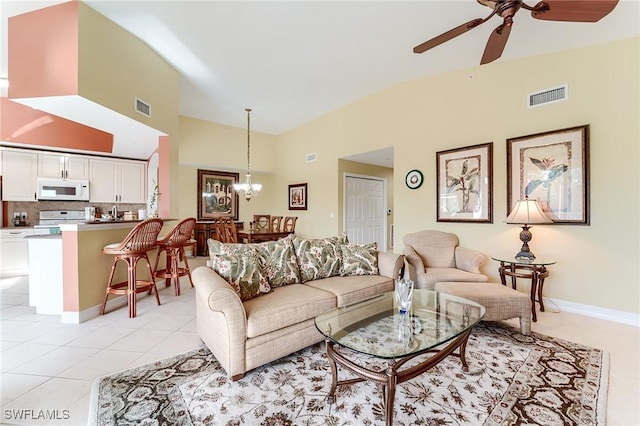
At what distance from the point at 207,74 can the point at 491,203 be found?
455 centimetres

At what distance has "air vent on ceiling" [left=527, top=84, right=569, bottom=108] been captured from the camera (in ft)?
10.2

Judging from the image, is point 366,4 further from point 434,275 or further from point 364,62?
point 434,275

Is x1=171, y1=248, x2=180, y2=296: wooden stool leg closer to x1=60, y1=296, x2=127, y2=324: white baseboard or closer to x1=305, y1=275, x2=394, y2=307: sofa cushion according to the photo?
x1=60, y1=296, x2=127, y2=324: white baseboard

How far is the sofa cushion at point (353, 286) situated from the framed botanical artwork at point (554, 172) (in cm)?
212

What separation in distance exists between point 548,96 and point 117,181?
7621mm

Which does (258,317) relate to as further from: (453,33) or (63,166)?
(63,166)

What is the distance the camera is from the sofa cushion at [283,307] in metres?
1.88

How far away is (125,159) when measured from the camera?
19.5 feet

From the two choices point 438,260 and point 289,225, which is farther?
point 289,225

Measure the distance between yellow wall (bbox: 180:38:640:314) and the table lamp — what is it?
0.39 m

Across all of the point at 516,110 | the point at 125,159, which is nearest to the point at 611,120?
the point at 516,110

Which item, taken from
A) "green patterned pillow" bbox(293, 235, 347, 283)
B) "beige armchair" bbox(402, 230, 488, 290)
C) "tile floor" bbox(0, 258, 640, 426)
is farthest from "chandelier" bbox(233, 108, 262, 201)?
"beige armchair" bbox(402, 230, 488, 290)

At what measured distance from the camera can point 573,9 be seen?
69.6 inches

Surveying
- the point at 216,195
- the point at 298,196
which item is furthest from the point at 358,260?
the point at 216,195
